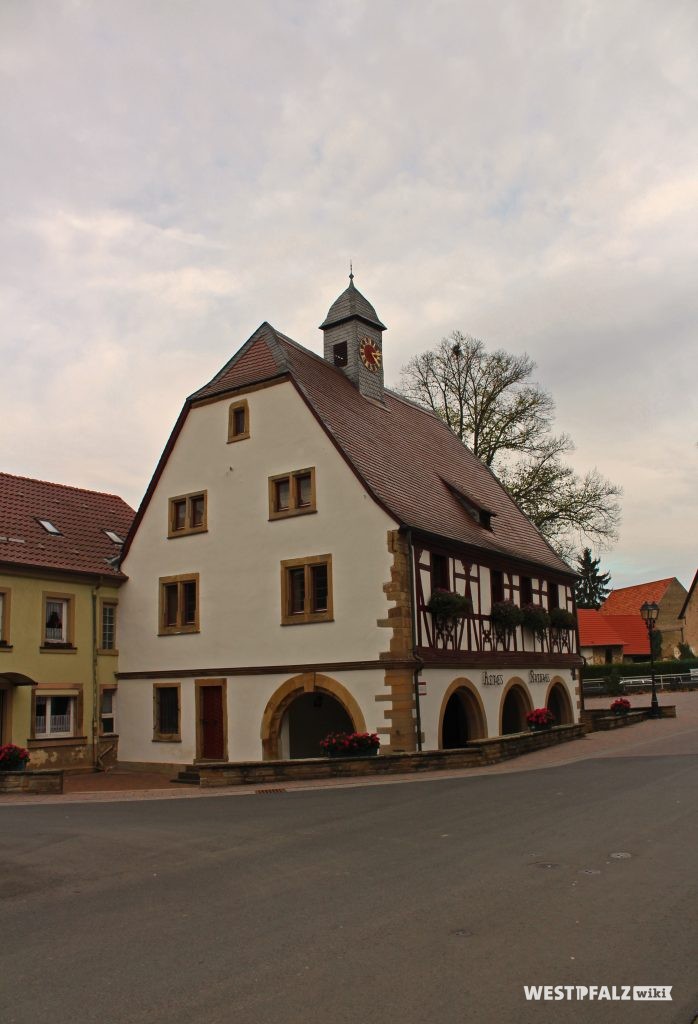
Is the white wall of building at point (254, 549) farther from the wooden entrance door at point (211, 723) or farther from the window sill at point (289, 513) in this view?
the wooden entrance door at point (211, 723)

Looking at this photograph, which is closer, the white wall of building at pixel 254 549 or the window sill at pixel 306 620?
the white wall of building at pixel 254 549

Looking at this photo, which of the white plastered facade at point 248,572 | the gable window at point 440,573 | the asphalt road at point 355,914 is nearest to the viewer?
the asphalt road at point 355,914

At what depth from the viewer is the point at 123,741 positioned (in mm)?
29312

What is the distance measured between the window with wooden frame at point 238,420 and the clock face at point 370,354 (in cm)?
582

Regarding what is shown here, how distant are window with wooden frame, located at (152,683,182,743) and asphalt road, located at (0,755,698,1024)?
43.0 feet

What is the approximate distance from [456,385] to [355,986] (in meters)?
38.6

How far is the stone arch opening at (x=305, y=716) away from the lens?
24.3 meters

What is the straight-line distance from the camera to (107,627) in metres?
30.1

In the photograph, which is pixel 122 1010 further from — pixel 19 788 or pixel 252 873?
pixel 19 788

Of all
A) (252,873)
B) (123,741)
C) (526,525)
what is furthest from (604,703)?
(252,873)

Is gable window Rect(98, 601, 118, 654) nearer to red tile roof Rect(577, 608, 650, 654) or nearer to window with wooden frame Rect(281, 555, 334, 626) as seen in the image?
window with wooden frame Rect(281, 555, 334, 626)

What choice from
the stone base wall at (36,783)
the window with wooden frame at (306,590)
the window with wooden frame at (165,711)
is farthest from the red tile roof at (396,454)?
the stone base wall at (36,783)

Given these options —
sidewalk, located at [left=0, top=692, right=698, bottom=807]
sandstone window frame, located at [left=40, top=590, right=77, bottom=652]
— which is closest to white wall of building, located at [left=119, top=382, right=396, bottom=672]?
sandstone window frame, located at [left=40, top=590, right=77, bottom=652]

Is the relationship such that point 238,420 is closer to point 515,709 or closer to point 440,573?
point 440,573
